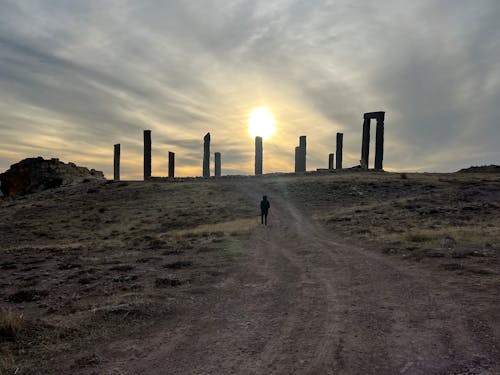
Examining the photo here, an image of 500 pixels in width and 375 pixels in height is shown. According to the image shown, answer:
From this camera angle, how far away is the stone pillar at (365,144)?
44209 mm

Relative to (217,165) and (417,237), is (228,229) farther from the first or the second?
(217,165)

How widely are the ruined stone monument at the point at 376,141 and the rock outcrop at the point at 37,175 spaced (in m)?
32.0

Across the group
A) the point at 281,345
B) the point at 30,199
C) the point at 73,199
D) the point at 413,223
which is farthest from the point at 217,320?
the point at 30,199

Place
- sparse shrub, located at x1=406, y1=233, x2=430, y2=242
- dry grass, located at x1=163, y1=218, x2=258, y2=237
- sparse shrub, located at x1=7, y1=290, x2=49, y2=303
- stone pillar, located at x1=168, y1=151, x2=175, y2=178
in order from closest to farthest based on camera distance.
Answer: sparse shrub, located at x1=7, y1=290, x2=49, y2=303, sparse shrub, located at x1=406, y1=233, x2=430, y2=242, dry grass, located at x1=163, y1=218, x2=258, y2=237, stone pillar, located at x1=168, y1=151, x2=175, y2=178

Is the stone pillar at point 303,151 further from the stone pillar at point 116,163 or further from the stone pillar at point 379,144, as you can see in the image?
the stone pillar at point 116,163

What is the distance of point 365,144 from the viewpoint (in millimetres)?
44656

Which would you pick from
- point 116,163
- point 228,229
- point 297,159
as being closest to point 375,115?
point 297,159

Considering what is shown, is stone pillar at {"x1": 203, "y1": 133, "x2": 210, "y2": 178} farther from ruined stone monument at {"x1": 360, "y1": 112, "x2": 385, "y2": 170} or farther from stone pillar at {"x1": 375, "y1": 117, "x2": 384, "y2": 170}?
stone pillar at {"x1": 375, "y1": 117, "x2": 384, "y2": 170}

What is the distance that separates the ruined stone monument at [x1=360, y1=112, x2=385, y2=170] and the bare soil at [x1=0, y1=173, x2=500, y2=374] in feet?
67.4

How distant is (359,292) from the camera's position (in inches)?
336

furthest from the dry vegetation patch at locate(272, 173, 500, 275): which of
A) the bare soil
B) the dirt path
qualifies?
the dirt path

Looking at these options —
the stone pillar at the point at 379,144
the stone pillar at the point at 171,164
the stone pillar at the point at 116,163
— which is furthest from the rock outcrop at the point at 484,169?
the stone pillar at the point at 116,163

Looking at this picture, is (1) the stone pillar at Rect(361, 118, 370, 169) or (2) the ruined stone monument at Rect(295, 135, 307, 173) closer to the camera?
(1) the stone pillar at Rect(361, 118, 370, 169)

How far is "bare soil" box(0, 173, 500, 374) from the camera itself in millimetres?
5398
